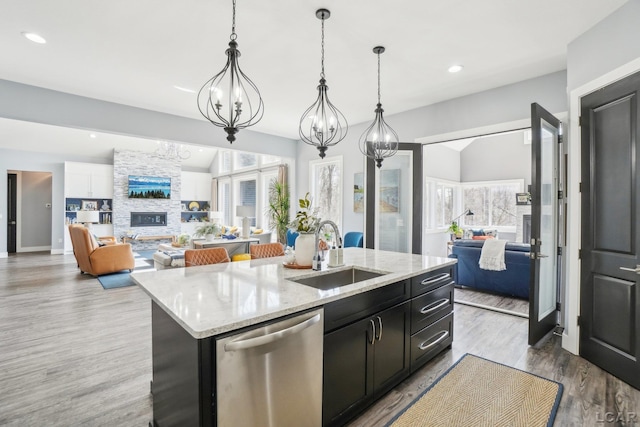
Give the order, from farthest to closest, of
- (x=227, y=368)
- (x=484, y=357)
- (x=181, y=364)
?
(x=484, y=357)
(x=181, y=364)
(x=227, y=368)

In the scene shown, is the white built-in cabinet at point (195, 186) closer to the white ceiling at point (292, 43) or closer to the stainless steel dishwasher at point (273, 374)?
the white ceiling at point (292, 43)

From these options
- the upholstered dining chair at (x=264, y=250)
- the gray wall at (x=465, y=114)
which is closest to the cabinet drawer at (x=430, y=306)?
the upholstered dining chair at (x=264, y=250)

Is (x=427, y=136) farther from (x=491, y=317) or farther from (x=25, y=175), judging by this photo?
(x=25, y=175)

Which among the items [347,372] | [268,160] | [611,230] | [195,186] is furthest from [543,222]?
[195,186]

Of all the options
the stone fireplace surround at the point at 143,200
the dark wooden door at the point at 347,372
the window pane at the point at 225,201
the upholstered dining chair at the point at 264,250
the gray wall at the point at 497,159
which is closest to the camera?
the dark wooden door at the point at 347,372

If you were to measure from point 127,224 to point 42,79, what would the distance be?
6.70 metres

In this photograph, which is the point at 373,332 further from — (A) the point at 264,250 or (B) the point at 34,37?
(B) the point at 34,37

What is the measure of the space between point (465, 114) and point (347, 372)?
Result: 3.94m

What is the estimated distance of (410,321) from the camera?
239 cm

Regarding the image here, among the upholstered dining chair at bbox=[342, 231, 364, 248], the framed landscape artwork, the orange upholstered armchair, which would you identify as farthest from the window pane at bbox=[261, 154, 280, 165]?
the orange upholstered armchair

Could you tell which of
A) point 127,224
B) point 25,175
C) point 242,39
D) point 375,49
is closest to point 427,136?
point 375,49

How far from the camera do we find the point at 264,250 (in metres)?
3.41

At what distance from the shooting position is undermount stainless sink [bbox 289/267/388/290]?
7.93 ft

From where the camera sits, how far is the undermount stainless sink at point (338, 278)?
242cm
